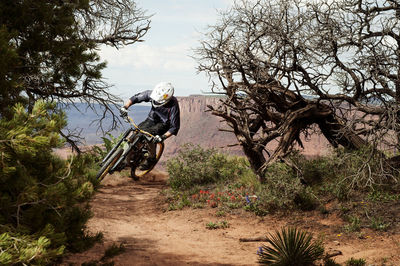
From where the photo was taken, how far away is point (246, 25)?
1245 centimetres

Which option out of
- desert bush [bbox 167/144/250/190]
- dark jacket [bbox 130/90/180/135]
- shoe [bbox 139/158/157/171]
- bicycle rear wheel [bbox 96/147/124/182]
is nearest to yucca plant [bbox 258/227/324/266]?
bicycle rear wheel [bbox 96/147/124/182]

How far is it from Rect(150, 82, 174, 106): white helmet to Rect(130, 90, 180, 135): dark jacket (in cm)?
18

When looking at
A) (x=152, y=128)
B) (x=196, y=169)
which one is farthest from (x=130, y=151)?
(x=196, y=169)

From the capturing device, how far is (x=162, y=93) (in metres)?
10.3

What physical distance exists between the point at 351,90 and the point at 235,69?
10.9ft

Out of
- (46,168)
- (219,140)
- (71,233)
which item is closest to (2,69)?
(46,168)

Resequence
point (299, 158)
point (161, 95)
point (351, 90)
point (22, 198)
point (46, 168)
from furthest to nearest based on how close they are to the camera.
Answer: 1. point (299, 158)
2. point (351, 90)
3. point (161, 95)
4. point (46, 168)
5. point (22, 198)

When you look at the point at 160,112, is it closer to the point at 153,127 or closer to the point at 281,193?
the point at 153,127

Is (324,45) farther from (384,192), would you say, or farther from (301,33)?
(384,192)

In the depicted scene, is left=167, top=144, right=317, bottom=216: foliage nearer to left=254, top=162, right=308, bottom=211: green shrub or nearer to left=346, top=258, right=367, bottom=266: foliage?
left=254, top=162, right=308, bottom=211: green shrub

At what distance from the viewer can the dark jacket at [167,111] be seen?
1045cm

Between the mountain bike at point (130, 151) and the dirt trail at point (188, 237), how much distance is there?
1.34 m

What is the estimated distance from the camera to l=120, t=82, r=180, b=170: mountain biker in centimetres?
1035

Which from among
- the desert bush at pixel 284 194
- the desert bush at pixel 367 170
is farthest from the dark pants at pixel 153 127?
the desert bush at pixel 367 170
